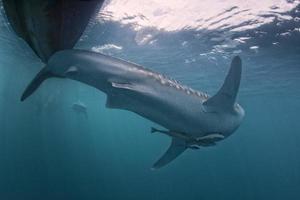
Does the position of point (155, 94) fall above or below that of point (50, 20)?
below

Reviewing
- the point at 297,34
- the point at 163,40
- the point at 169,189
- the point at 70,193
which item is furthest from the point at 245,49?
the point at 169,189

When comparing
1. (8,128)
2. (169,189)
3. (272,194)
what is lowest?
(272,194)

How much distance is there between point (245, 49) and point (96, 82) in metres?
15.1

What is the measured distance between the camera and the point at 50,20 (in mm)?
4176

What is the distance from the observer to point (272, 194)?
153 ft

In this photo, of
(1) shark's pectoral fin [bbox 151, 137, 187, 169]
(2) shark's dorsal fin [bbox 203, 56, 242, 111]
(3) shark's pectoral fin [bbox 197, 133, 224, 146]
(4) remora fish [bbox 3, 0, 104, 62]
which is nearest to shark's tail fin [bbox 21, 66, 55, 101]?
(4) remora fish [bbox 3, 0, 104, 62]

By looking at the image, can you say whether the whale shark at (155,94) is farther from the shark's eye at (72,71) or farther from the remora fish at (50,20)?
the remora fish at (50,20)

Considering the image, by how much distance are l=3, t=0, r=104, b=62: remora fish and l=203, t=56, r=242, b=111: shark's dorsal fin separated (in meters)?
3.31

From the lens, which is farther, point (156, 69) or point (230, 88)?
point (156, 69)

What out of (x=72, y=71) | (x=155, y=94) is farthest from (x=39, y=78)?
(x=155, y=94)

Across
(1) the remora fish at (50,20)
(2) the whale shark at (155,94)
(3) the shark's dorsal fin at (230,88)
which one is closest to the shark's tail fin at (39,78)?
(2) the whale shark at (155,94)

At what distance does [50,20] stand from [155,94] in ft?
6.97

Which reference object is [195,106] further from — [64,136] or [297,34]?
[64,136]

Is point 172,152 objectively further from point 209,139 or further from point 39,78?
point 39,78
